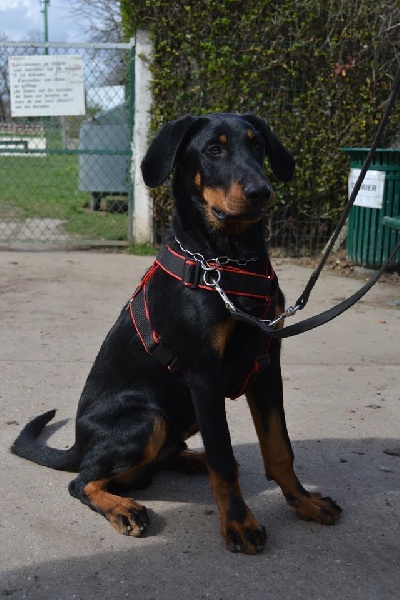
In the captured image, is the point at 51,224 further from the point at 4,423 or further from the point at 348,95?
the point at 4,423

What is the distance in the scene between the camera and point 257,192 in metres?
2.87

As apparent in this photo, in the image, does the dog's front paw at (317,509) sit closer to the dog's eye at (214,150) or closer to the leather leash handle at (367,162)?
the leather leash handle at (367,162)

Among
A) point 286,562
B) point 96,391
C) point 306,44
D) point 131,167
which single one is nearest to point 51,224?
point 131,167

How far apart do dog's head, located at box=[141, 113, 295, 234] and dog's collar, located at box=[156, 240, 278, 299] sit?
5.9 inches

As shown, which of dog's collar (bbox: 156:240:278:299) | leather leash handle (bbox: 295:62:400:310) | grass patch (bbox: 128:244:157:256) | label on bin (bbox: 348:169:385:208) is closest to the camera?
leather leash handle (bbox: 295:62:400:310)

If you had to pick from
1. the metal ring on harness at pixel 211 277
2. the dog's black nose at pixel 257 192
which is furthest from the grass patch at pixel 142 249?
the dog's black nose at pixel 257 192

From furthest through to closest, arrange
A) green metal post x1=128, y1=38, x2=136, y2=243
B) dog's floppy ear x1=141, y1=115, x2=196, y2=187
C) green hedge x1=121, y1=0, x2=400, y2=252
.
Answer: green metal post x1=128, y1=38, x2=136, y2=243, green hedge x1=121, y1=0, x2=400, y2=252, dog's floppy ear x1=141, y1=115, x2=196, y2=187

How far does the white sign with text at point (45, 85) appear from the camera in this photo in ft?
28.9

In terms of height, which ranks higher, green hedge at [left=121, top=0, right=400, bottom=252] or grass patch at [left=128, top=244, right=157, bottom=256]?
green hedge at [left=121, top=0, right=400, bottom=252]

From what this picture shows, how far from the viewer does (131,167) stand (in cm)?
914

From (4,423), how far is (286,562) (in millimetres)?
1954

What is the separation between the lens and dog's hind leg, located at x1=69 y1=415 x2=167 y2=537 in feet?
10.2

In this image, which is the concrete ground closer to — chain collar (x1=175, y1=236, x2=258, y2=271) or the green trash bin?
chain collar (x1=175, y1=236, x2=258, y2=271)

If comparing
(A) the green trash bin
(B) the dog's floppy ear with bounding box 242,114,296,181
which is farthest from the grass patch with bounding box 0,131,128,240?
(B) the dog's floppy ear with bounding box 242,114,296,181
